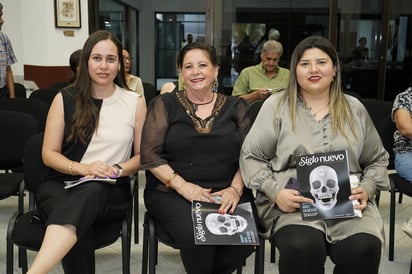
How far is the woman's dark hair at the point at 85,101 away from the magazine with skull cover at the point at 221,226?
67 centimetres

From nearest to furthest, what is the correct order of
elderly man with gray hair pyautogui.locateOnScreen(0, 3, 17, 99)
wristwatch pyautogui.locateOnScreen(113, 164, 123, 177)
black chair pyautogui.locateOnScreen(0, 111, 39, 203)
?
wristwatch pyautogui.locateOnScreen(113, 164, 123, 177)
black chair pyautogui.locateOnScreen(0, 111, 39, 203)
elderly man with gray hair pyautogui.locateOnScreen(0, 3, 17, 99)

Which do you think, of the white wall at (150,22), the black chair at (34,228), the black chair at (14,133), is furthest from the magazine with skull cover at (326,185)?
the white wall at (150,22)

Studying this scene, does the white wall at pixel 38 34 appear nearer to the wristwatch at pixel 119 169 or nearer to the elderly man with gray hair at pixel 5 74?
the elderly man with gray hair at pixel 5 74

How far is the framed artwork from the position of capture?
562 cm

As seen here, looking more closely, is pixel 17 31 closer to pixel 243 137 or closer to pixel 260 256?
pixel 243 137

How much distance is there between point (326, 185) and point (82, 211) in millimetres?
1040

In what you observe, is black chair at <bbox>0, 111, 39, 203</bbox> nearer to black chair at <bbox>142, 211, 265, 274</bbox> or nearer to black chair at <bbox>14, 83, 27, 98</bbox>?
black chair at <bbox>142, 211, 265, 274</bbox>

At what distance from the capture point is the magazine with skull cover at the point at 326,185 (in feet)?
6.42

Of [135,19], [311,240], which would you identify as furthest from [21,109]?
[135,19]

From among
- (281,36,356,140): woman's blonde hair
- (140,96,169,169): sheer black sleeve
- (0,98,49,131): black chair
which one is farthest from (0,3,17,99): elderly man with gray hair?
(281,36,356,140): woman's blonde hair

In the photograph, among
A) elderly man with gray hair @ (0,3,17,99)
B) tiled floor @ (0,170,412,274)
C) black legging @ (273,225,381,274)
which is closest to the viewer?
black legging @ (273,225,381,274)

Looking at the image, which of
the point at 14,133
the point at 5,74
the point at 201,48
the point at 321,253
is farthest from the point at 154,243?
the point at 5,74

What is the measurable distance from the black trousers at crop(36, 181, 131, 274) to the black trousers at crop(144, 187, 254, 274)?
206 millimetres

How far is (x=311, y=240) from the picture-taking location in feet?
6.18
